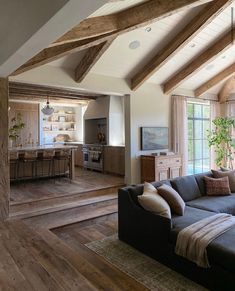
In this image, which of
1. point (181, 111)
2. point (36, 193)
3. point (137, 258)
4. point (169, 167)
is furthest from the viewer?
point (181, 111)

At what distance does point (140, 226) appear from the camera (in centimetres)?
338

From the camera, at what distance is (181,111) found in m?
7.49

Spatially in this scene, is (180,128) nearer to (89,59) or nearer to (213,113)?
(213,113)

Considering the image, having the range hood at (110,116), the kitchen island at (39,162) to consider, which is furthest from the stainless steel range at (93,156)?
the kitchen island at (39,162)

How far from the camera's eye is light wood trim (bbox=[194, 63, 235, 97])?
7141 millimetres

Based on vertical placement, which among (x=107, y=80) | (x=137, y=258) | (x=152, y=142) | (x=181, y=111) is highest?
(x=107, y=80)

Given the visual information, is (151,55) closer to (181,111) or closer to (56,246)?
(181,111)

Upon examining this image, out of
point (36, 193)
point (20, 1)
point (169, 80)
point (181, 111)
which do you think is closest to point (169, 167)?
point (181, 111)

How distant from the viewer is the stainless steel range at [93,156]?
8.37m

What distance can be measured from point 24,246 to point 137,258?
152cm

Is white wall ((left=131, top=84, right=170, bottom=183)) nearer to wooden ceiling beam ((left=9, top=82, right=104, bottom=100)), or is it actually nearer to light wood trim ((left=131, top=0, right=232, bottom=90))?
light wood trim ((left=131, top=0, right=232, bottom=90))

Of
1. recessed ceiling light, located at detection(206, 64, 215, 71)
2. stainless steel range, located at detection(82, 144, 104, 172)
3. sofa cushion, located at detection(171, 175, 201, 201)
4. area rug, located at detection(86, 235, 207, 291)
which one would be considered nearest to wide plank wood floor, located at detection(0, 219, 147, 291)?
area rug, located at detection(86, 235, 207, 291)

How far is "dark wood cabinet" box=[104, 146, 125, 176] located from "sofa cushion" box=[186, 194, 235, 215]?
3.51 m

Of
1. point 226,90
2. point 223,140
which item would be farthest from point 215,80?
Result: point 223,140
